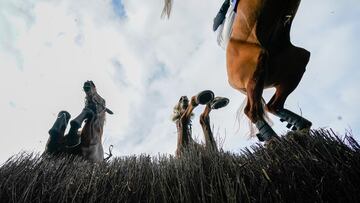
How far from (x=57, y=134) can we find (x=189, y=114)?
2271mm

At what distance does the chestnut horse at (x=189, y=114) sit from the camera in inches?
185

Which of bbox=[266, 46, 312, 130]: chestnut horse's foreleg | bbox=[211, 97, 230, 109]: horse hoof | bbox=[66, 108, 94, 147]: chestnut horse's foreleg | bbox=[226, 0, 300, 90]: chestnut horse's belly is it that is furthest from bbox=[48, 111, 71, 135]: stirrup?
bbox=[266, 46, 312, 130]: chestnut horse's foreleg

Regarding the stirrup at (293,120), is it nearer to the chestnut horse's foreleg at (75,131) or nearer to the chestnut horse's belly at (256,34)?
the chestnut horse's belly at (256,34)

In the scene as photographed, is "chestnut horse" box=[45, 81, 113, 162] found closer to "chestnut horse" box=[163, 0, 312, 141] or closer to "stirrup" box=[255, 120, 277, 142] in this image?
"chestnut horse" box=[163, 0, 312, 141]

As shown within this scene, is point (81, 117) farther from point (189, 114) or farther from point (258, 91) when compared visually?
point (258, 91)

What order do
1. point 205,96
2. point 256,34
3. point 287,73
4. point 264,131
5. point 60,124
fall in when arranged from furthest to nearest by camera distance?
point 60,124 → point 205,96 → point 287,73 → point 256,34 → point 264,131

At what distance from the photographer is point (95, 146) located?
541cm

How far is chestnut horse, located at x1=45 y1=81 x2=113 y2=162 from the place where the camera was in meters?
5.02

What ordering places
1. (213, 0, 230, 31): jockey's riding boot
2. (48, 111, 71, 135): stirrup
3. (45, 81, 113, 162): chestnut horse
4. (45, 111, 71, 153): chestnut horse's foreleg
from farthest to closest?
(48, 111, 71, 135): stirrup < (45, 81, 113, 162): chestnut horse < (45, 111, 71, 153): chestnut horse's foreleg < (213, 0, 230, 31): jockey's riding boot

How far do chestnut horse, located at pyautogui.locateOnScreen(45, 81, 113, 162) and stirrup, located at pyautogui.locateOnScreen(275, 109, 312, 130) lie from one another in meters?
3.02

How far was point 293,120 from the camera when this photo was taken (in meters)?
3.49

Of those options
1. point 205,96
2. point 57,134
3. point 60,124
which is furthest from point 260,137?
point 60,124

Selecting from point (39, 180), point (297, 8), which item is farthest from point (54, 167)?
point (297, 8)

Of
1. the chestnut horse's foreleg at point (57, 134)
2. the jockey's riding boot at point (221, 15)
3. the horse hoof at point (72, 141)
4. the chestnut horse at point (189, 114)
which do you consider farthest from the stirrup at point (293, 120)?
the chestnut horse's foreleg at point (57, 134)
